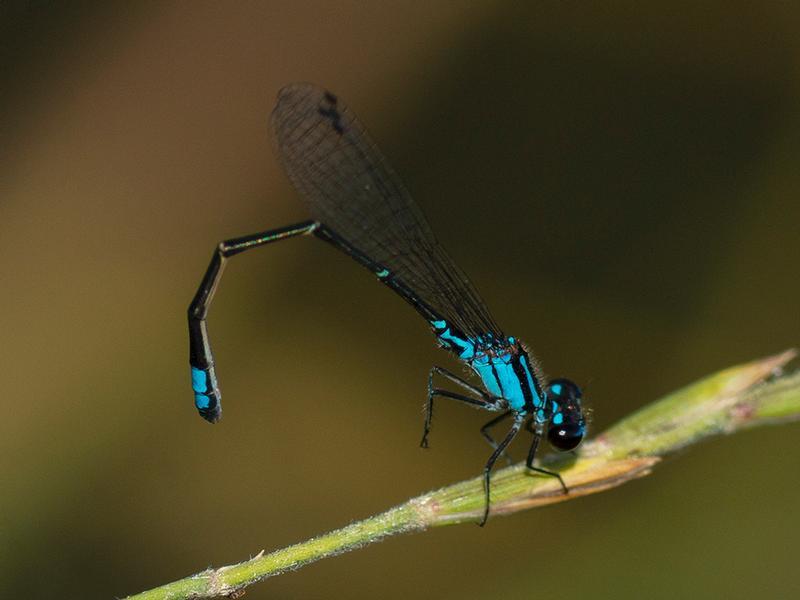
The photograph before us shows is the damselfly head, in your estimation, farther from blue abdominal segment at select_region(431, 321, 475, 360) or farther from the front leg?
blue abdominal segment at select_region(431, 321, 475, 360)

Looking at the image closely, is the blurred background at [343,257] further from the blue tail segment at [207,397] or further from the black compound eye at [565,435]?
the blue tail segment at [207,397]

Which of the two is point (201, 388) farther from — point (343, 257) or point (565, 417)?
point (343, 257)

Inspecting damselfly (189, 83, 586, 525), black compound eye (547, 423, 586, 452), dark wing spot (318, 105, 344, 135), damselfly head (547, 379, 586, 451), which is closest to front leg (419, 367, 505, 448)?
damselfly (189, 83, 586, 525)

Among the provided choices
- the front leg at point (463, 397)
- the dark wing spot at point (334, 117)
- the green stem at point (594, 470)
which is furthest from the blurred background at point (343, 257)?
the green stem at point (594, 470)

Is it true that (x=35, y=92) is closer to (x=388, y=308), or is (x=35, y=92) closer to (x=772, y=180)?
(x=388, y=308)

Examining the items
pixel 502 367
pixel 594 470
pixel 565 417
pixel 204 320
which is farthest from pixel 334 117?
pixel 594 470

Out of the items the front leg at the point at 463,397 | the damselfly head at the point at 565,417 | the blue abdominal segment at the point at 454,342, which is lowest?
the damselfly head at the point at 565,417
